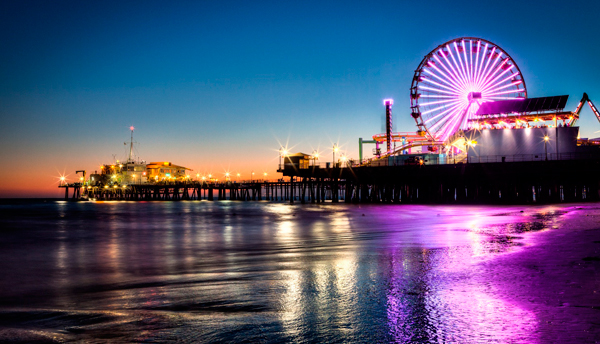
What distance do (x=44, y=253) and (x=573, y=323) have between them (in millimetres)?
19306

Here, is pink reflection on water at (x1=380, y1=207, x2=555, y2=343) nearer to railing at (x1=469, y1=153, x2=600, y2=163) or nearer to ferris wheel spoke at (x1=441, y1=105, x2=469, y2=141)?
railing at (x1=469, y1=153, x2=600, y2=163)

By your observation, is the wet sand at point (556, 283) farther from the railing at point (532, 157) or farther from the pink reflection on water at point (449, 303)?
the railing at point (532, 157)

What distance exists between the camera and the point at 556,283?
9.34 m

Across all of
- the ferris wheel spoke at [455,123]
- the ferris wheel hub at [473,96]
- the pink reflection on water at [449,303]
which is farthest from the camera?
the ferris wheel spoke at [455,123]

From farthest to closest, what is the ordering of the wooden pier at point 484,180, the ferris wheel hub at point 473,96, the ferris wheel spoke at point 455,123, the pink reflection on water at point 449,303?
the ferris wheel spoke at point 455,123 → the ferris wheel hub at point 473,96 → the wooden pier at point 484,180 → the pink reflection on water at point 449,303

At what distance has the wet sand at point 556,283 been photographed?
638 centimetres

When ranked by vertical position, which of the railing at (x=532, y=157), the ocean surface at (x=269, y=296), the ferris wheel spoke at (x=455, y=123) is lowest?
the ocean surface at (x=269, y=296)

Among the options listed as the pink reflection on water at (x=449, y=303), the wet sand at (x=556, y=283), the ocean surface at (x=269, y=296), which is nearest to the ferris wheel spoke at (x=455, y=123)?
the ocean surface at (x=269, y=296)

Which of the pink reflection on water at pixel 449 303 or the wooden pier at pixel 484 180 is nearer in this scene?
the pink reflection on water at pixel 449 303

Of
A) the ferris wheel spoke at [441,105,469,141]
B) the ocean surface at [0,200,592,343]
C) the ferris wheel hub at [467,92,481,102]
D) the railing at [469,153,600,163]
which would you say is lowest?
the ocean surface at [0,200,592,343]

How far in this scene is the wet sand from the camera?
20.9 ft

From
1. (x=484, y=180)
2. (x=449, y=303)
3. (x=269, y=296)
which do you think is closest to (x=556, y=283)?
(x=449, y=303)

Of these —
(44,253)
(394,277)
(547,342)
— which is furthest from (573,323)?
(44,253)

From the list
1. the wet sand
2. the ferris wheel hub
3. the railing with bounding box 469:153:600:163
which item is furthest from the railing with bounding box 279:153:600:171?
the wet sand
